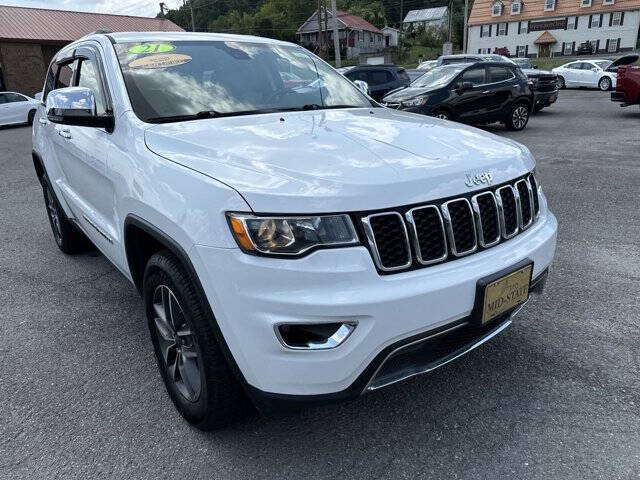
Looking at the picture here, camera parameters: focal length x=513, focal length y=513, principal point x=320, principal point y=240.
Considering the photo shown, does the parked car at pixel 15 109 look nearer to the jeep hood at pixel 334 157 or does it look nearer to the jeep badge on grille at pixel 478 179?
the jeep hood at pixel 334 157

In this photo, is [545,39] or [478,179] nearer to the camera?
[478,179]

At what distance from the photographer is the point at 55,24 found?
32.1 metres

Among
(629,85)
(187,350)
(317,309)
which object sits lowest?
(629,85)

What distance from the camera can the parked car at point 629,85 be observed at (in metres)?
13.1

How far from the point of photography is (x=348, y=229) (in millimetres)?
1887

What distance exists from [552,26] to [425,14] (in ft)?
123

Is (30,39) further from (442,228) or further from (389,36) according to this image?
(389,36)

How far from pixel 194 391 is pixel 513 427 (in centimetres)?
150

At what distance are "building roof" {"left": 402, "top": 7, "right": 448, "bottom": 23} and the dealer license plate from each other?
306 feet

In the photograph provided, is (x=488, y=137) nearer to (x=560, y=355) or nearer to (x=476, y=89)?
(x=560, y=355)

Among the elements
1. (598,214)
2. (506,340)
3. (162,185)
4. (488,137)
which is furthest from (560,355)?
(598,214)

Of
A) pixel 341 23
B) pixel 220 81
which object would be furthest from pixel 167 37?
pixel 341 23

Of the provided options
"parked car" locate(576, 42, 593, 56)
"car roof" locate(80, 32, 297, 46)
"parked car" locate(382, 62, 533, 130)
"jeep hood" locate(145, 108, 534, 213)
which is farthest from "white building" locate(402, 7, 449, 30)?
"jeep hood" locate(145, 108, 534, 213)

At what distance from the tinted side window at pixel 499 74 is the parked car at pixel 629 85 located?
354cm
